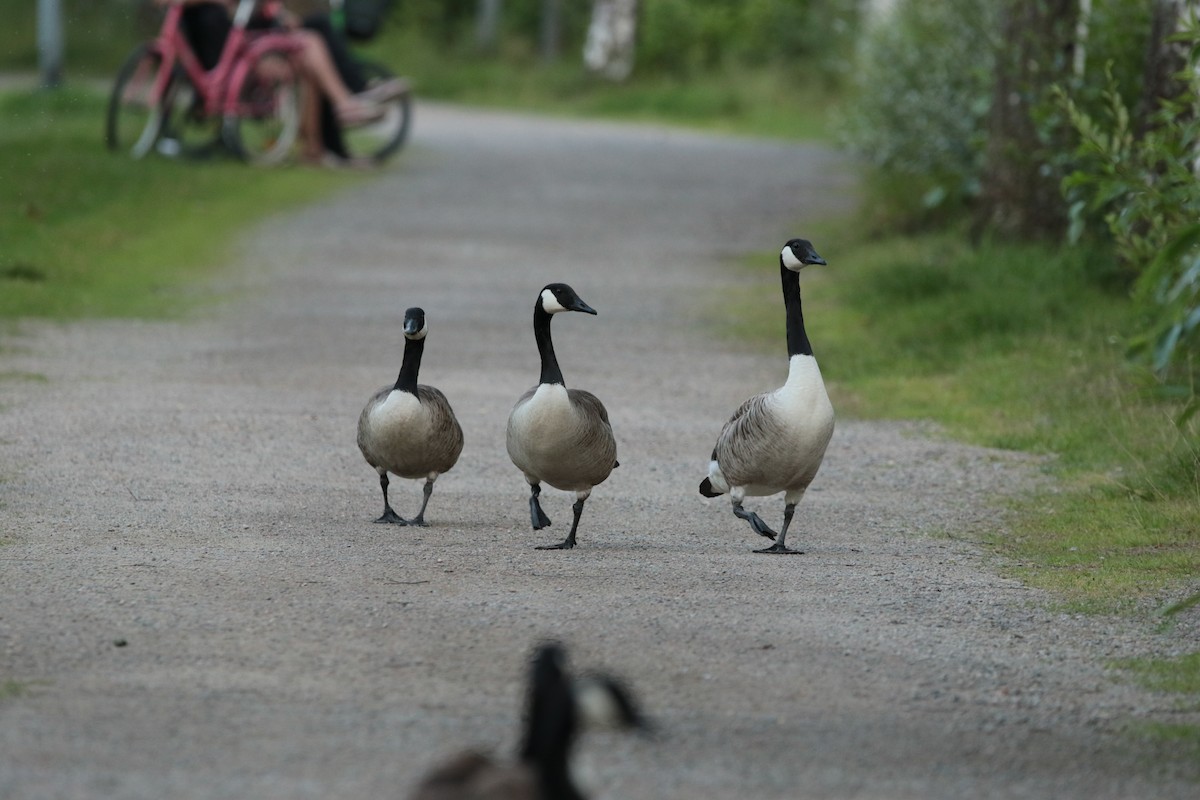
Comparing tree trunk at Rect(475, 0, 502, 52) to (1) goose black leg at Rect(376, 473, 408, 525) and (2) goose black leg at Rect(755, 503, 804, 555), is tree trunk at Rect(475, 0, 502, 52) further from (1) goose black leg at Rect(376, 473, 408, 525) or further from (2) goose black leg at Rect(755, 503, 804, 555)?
(2) goose black leg at Rect(755, 503, 804, 555)

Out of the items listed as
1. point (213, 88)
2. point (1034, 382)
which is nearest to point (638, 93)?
point (213, 88)

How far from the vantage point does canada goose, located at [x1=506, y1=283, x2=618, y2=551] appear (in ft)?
23.0

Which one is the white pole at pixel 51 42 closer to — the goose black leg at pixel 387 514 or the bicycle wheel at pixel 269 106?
the bicycle wheel at pixel 269 106

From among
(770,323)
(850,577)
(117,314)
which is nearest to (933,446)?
(850,577)

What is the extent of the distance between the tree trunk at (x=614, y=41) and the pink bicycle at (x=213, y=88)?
15976 mm

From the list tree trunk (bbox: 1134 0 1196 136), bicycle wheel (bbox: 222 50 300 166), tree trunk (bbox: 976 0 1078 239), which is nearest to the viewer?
tree trunk (bbox: 1134 0 1196 136)

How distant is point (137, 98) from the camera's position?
20.3m

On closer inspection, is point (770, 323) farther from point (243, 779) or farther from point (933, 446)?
point (243, 779)

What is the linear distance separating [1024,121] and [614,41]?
2285 cm

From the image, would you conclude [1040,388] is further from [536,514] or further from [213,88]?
[213,88]

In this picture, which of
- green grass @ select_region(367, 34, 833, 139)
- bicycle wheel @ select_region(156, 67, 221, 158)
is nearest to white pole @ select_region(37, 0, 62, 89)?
bicycle wheel @ select_region(156, 67, 221, 158)

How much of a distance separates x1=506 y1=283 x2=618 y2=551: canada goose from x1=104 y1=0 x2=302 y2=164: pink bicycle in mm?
12952

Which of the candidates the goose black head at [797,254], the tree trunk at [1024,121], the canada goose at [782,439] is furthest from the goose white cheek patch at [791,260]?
the tree trunk at [1024,121]

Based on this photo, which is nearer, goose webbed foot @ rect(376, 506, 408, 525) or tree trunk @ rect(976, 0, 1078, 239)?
goose webbed foot @ rect(376, 506, 408, 525)
